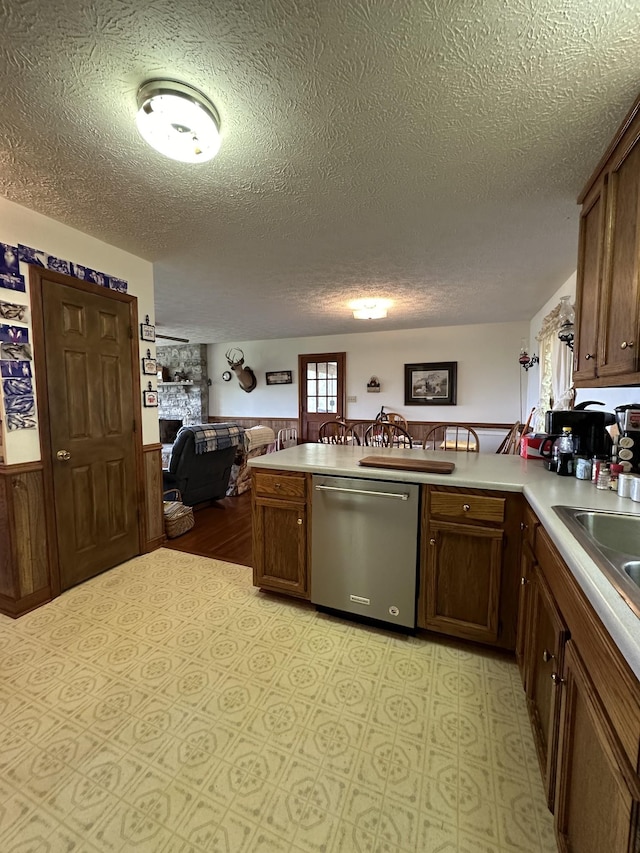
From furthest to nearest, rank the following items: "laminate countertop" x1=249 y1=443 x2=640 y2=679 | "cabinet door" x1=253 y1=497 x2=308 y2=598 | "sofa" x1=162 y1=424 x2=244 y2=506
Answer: "sofa" x1=162 y1=424 x2=244 y2=506 → "cabinet door" x1=253 y1=497 x2=308 y2=598 → "laminate countertop" x1=249 y1=443 x2=640 y2=679

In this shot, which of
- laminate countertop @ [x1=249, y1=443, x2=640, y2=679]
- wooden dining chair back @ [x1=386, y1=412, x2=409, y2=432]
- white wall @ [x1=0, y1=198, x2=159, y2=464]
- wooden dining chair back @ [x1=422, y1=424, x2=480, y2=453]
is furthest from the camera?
wooden dining chair back @ [x1=386, y1=412, x2=409, y2=432]

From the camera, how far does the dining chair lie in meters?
6.34

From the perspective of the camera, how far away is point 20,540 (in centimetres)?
214

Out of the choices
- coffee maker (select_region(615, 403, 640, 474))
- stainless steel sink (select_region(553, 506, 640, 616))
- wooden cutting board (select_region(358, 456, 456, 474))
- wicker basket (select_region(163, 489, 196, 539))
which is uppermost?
coffee maker (select_region(615, 403, 640, 474))

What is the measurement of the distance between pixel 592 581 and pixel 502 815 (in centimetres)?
90

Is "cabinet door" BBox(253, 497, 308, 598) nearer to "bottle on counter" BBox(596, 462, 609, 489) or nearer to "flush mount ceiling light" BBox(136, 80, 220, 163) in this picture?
"bottle on counter" BBox(596, 462, 609, 489)

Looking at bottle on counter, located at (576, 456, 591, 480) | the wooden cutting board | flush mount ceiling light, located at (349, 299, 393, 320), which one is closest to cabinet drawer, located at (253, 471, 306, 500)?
the wooden cutting board

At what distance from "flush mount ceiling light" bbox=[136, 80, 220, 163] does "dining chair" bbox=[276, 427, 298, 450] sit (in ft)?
16.3

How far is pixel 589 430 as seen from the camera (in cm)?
185

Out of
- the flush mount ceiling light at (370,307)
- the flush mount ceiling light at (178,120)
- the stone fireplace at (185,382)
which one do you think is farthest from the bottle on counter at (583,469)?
the stone fireplace at (185,382)

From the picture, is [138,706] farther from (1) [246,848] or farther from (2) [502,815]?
(2) [502,815]

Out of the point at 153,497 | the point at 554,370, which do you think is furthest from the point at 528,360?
the point at 153,497

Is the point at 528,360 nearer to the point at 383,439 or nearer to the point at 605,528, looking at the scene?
the point at 383,439

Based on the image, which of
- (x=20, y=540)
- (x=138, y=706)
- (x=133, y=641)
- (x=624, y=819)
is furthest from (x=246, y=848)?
(x=20, y=540)
